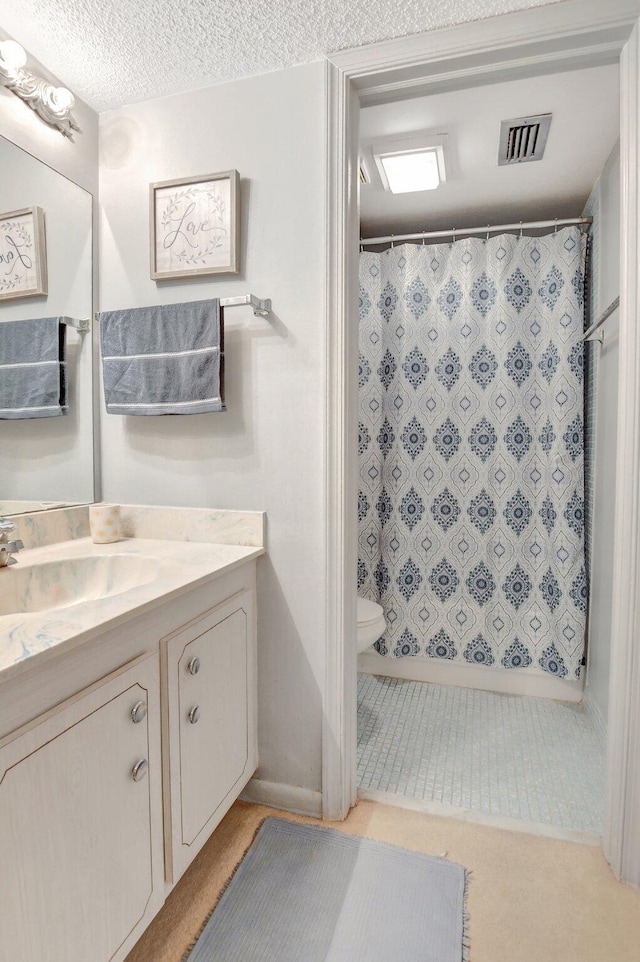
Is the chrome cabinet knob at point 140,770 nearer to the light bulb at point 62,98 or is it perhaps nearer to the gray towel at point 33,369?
the gray towel at point 33,369

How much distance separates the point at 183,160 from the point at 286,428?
891 mm

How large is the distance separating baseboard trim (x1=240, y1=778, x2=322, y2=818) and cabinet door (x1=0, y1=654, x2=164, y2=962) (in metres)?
0.52

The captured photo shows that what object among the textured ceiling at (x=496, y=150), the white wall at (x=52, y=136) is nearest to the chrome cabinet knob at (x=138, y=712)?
the white wall at (x=52, y=136)

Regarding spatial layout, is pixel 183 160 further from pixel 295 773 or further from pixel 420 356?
pixel 295 773

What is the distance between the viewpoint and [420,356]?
239 centimetres

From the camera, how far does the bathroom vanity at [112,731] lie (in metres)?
0.77

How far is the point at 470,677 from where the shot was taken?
2404 millimetres

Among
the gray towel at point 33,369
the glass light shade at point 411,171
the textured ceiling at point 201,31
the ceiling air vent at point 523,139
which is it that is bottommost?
the gray towel at point 33,369

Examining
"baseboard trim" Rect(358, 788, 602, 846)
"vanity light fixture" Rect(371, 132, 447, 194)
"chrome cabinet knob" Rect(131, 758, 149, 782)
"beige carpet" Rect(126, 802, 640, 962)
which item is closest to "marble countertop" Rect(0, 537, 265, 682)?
"chrome cabinet knob" Rect(131, 758, 149, 782)

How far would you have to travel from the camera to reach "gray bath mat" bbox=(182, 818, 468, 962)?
1.12 meters

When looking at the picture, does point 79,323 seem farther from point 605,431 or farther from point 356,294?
point 605,431

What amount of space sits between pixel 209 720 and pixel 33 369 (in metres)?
1.08

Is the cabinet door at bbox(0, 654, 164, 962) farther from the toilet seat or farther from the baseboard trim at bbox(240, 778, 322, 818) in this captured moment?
the toilet seat

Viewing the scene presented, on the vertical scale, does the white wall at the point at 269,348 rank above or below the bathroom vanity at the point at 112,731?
above
